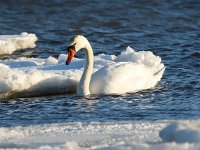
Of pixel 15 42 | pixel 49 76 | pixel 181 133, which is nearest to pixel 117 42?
pixel 15 42

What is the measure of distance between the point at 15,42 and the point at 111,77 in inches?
199

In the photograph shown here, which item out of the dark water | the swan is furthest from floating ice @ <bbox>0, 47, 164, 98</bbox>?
the dark water

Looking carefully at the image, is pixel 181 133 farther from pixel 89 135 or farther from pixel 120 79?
pixel 120 79

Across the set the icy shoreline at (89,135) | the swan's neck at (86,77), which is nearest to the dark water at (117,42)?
the swan's neck at (86,77)

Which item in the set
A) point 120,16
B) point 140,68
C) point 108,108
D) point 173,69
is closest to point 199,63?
point 173,69

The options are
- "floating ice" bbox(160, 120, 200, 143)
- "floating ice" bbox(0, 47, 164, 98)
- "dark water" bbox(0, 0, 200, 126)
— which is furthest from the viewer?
"floating ice" bbox(0, 47, 164, 98)

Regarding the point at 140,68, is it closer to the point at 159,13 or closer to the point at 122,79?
the point at 122,79

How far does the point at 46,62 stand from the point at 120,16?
7526mm

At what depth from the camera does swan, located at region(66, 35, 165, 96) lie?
1266 cm

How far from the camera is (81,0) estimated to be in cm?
2330

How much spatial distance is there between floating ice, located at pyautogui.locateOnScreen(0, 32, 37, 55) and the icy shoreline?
760 centimetres

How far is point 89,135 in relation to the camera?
8492 millimetres

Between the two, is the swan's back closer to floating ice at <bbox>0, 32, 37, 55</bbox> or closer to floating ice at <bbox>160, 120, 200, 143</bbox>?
floating ice at <bbox>0, 32, 37, 55</bbox>

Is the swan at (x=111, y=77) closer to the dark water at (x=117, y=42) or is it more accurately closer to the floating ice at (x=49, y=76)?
the floating ice at (x=49, y=76)
